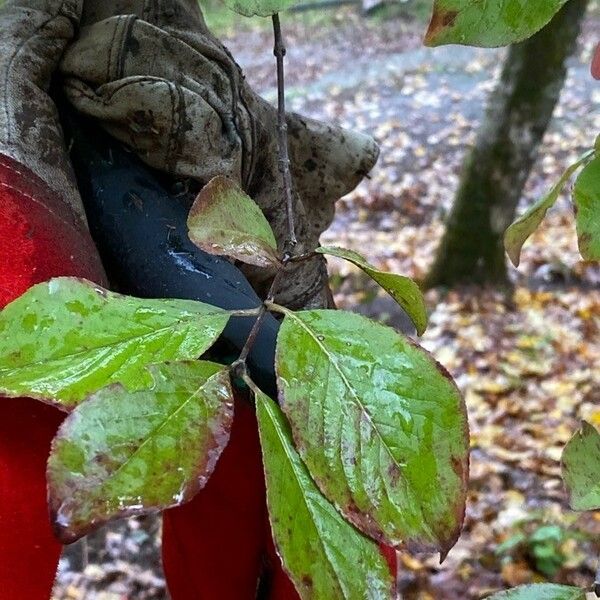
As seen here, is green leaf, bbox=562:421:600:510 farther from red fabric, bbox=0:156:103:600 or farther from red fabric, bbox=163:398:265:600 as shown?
red fabric, bbox=0:156:103:600

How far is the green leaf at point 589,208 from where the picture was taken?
1.61 feet

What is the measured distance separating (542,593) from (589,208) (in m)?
0.24

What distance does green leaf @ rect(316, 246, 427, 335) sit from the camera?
446 mm

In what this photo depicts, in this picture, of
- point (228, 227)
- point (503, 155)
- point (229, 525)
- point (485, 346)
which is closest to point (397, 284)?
point (228, 227)

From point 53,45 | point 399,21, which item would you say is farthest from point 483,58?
point 53,45

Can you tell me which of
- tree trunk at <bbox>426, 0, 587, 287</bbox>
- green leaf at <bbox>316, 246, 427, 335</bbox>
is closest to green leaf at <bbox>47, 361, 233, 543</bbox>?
green leaf at <bbox>316, 246, 427, 335</bbox>

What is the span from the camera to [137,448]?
35cm

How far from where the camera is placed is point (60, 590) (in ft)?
7.18

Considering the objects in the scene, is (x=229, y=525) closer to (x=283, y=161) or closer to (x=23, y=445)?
(x=23, y=445)

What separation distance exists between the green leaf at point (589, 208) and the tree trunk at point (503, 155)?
249 cm

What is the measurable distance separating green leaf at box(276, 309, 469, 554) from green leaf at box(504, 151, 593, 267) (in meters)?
0.20

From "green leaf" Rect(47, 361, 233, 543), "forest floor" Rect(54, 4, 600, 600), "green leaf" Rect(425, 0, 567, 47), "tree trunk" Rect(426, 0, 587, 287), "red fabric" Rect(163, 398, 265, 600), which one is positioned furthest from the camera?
"tree trunk" Rect(426, 0, 587, 287)

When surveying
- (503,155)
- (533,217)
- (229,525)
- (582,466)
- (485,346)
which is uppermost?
(533,217)

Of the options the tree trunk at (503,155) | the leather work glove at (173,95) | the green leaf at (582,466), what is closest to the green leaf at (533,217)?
the green leaf at (582,466)
